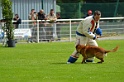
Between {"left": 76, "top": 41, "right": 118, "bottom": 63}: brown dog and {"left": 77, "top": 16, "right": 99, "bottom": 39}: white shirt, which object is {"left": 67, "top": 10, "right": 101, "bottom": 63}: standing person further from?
{"left": 76, "top": 41, "right": 118, "bottom": 63}: brown dog

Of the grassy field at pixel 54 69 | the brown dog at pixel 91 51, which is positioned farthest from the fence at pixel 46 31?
the brown dog at pixel 91 51

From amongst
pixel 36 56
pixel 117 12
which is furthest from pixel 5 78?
pixel 117 12

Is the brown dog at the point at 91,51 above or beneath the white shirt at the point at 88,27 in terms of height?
beneath

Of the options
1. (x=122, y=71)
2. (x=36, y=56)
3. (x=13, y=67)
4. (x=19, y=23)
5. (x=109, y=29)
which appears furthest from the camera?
(x=109, y=29)

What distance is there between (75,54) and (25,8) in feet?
53.6

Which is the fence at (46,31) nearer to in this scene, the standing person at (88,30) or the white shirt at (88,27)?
the standing person at (88,30)

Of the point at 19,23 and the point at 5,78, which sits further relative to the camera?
the point at 19,23

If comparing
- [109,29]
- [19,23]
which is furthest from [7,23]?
[109,29]

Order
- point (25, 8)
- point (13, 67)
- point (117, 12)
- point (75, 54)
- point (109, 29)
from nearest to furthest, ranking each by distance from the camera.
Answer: point (13, 67) → point (75, 54) → point (109, 29) → point (25, 8) → point (117, 12)

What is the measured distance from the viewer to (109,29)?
30.1 metres

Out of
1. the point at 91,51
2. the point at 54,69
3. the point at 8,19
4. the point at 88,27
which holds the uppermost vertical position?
the point at 88,27

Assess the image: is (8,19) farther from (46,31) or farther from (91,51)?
(91,51)

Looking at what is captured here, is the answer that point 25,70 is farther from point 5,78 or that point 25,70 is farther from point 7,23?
point 7,23

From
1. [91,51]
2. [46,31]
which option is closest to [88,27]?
[91,51]
